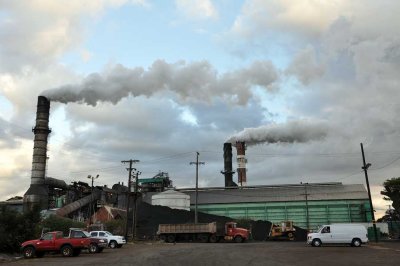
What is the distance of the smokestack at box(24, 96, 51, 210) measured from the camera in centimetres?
7531

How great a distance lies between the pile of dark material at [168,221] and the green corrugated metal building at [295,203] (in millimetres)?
18575

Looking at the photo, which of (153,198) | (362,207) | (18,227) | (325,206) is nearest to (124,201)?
(153,198)

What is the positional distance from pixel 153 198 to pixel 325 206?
38.8 metres

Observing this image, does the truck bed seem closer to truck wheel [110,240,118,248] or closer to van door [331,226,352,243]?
truck wheel [110,240,118,248]

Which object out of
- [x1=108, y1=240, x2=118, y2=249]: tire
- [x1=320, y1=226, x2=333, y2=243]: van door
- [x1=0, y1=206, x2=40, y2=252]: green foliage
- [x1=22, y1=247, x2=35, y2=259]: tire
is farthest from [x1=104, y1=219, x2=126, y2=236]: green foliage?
[x1=22, y1=247, x2=35, y2=259]: tire

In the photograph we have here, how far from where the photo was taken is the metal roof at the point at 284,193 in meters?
93.1

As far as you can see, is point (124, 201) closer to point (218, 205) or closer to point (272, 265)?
point (218, 205)

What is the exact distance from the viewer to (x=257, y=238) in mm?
68938

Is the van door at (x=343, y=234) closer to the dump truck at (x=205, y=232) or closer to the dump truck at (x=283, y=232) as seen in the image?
the dump truck at (x=205, y=232)

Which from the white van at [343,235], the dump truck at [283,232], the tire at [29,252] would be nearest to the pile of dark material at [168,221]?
the dump truck at [283,232]

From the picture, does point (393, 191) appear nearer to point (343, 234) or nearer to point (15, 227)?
point (343, 234)

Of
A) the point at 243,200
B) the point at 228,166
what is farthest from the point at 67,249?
the point at 243,200

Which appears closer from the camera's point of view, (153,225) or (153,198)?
(153,225)

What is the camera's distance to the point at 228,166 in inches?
3740
